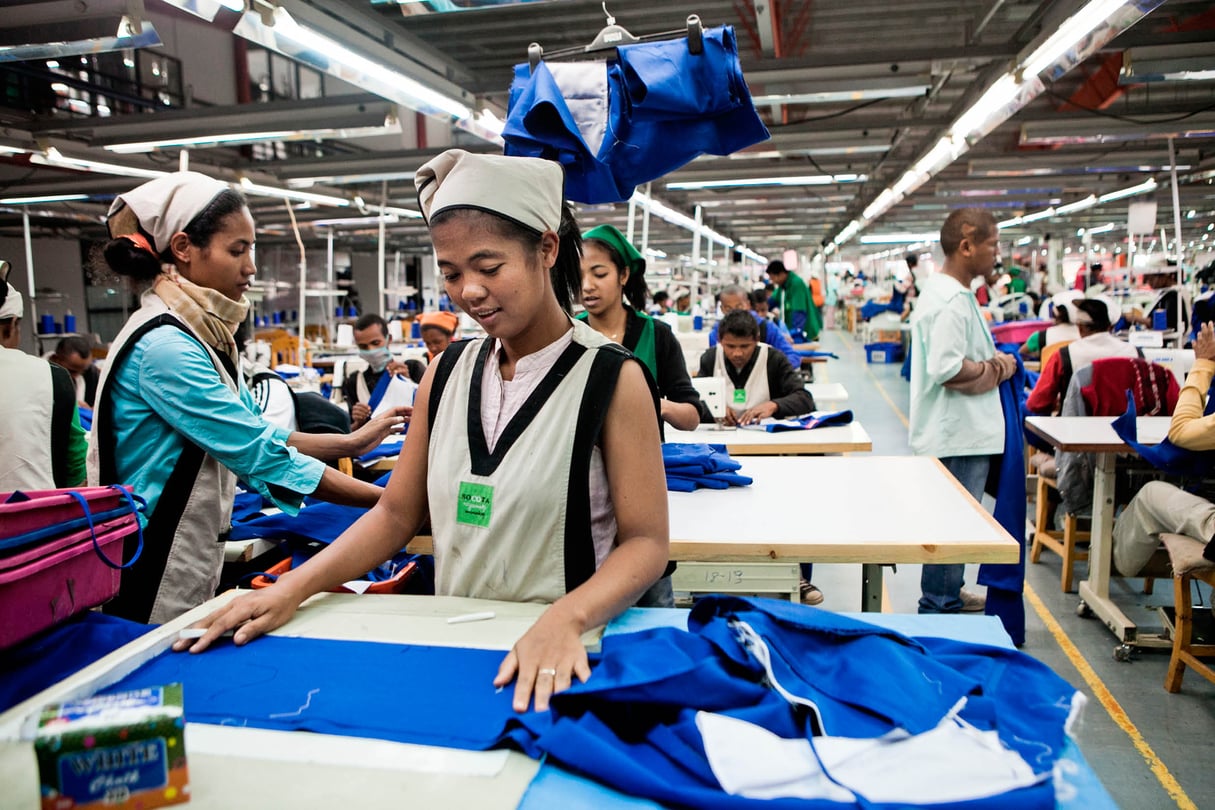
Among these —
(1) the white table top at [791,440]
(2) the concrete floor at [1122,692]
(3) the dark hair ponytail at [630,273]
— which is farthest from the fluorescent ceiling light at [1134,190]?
(3) the dark hair ponytail at [630,273]

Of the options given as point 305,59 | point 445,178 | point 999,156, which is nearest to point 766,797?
point 445,178

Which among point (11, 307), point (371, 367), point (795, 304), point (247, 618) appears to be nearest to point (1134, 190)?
point (795, 304)

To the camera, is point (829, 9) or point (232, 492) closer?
point (232, 492)

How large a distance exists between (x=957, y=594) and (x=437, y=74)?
460cm

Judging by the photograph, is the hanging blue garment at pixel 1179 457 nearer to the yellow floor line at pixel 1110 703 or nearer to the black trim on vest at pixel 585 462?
the yellow floor line at pixel 1110 703

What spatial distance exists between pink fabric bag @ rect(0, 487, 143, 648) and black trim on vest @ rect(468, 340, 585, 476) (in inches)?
24.4

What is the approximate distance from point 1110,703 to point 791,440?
5.34 ft

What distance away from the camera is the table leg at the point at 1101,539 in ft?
13.1

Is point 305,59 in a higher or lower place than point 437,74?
lower

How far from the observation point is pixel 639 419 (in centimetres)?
142

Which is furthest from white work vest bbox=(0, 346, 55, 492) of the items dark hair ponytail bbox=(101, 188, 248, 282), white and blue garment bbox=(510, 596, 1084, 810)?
white and blue garment bbox=(510, 596, 1084, 810)

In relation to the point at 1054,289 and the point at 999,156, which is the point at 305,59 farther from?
the point at 1054,289

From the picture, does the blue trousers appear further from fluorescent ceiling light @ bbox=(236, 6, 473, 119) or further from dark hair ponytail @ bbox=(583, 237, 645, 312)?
fluorescent ceiling light @ bbox=(236, 6, 473, 119)

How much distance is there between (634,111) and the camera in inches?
81.8
